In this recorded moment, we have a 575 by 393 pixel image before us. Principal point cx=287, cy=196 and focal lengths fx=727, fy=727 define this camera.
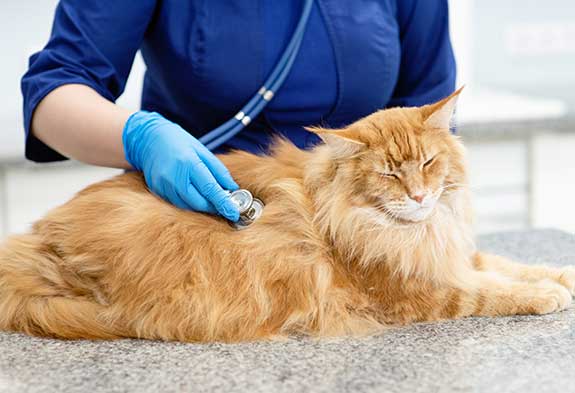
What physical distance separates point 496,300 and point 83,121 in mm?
807

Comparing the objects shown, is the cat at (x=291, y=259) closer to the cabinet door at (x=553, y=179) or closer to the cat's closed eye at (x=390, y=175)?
the cat's closed eye at (x=390, y=175)

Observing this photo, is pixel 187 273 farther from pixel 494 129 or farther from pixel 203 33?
pixel 494 129

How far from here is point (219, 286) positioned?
3.76 ft

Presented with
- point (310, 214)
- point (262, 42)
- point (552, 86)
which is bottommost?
point (552, 86)

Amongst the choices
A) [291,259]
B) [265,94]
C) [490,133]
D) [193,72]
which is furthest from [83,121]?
[490,133]

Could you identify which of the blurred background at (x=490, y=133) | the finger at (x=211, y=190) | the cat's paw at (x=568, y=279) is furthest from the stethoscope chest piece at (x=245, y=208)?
the blurred background at (x=490, y=133)

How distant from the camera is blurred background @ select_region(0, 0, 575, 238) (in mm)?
2375

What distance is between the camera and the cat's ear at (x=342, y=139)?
112 cm

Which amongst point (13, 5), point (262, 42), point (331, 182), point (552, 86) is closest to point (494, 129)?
point (552, 86)

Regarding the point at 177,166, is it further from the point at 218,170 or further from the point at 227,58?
the point at 227,58

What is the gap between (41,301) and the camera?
116 centimetres

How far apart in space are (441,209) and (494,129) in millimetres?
1383

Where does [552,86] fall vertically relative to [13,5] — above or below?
Result: below

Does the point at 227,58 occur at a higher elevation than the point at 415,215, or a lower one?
higher
